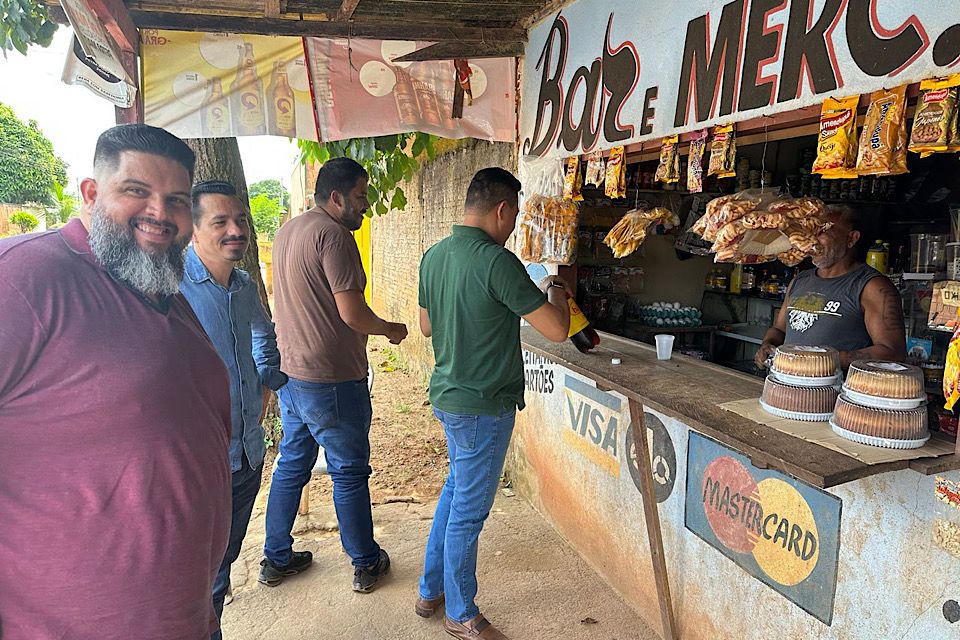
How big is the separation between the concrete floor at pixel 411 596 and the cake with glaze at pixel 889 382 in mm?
1806

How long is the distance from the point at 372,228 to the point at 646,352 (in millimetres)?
8037

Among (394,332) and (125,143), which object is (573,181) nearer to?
(394,332)

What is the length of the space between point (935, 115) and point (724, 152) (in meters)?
0.78

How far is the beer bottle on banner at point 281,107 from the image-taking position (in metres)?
3.95

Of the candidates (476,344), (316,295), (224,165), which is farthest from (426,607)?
(224,165)

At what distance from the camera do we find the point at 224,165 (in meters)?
4.83

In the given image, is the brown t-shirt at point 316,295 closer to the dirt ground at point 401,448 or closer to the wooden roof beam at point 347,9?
the wooden roof beam at point 347,9

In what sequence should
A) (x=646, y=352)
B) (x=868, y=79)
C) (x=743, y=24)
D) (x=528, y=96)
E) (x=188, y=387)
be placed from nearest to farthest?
(x=188, y=387) → (x=868, y=79) → (x=743, y=24) → (x=646, y=352) → (x=528, y=96)

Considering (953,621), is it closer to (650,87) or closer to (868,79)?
(868,79)

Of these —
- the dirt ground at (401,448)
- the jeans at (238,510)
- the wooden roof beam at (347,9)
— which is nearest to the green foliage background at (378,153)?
the wooden roof beam at (347,9)

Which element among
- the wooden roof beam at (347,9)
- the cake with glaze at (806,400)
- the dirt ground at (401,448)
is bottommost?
the dirt ground at (401,448)

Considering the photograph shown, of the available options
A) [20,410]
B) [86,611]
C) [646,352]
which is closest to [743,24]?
[646,352]

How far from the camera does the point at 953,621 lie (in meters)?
1.73

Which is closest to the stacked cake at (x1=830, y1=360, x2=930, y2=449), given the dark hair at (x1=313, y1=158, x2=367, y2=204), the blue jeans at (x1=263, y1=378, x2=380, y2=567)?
the blue jeans at (x1=263, y1=378, x2=380, y2=567)
